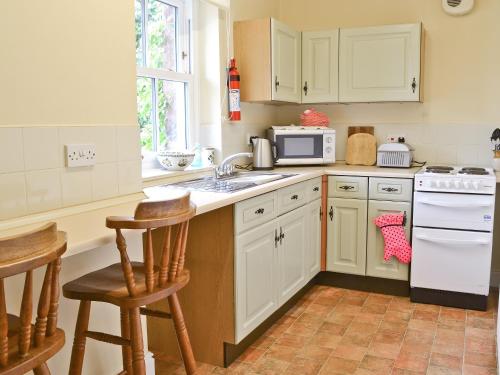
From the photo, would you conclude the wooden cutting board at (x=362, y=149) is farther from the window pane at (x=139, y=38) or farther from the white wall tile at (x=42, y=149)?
the white wall tile at (x=42, y=149)

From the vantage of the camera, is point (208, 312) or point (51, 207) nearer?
point (51, 207)

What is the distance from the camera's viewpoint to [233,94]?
11.4 ft

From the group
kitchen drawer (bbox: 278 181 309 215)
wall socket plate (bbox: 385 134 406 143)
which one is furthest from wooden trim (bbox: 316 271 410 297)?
wall socket plate (bbox: 385 134 406 143)

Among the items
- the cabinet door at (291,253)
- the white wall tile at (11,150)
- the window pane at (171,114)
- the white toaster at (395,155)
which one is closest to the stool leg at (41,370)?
the white wall tile at (11,150)

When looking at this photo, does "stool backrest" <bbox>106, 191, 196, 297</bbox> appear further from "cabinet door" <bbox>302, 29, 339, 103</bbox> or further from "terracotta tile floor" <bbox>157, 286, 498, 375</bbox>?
"cabinet door" <bbox>302, 29, 339, 103</bbox>

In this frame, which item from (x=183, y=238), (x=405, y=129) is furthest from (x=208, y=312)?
(x=405, y=129)

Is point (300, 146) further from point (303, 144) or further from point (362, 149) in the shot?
point (362, 149)

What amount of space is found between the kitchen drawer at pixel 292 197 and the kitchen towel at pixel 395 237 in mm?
600

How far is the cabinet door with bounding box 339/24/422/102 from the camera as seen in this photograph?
3.66m

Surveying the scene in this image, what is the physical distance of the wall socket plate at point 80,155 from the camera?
77.3 inches

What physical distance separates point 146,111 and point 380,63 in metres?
1.77

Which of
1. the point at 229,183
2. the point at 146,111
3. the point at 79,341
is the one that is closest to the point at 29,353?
the point at 79,341

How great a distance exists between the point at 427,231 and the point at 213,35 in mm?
1902

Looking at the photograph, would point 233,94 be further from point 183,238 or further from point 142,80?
point 183,238
